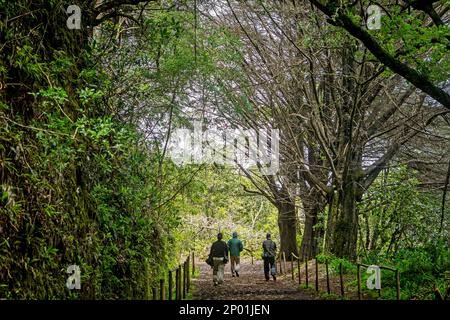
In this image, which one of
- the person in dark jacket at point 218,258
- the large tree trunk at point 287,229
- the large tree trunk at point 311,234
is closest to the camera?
the person in dark jacket at point 218,258

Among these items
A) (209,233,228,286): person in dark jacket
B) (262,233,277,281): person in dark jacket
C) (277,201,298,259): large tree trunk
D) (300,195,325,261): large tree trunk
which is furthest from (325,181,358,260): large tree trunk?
(277,201,298,259): large tree trunk

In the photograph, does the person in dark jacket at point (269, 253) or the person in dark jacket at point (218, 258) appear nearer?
the person in dark jacket at point (218, 258)

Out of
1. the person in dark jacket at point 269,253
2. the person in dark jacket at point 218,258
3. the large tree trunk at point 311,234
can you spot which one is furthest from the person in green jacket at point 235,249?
the large tree trunk at point 311,234

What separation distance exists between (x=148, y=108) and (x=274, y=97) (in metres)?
6.37

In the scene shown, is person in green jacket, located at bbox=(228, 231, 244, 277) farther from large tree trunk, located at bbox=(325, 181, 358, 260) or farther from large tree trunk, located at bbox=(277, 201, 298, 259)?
large tree trunk, located at bbox=(277, 201, 298, 259)

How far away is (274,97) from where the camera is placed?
15.4 meters

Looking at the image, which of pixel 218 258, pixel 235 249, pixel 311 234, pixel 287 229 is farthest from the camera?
pixel 287 229

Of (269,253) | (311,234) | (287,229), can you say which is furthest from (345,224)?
(287,229)

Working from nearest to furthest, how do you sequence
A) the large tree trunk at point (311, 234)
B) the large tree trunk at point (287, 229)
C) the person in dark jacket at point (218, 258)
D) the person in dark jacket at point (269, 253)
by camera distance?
the person in dark jacket at point (218, 258), the person in dark jacket at point (269, 253), the large tree trunk at point (311, 234), the large tree trunk at point (287, 229)

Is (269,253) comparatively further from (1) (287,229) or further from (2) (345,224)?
(1) (287,229)

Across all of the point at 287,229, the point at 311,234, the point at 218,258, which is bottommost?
the point at 218,258

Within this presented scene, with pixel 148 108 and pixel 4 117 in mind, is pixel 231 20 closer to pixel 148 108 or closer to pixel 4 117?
pixel 148 108

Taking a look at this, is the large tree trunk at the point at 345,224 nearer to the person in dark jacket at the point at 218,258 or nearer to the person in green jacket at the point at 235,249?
the person in green jacket at the point at 235,249
